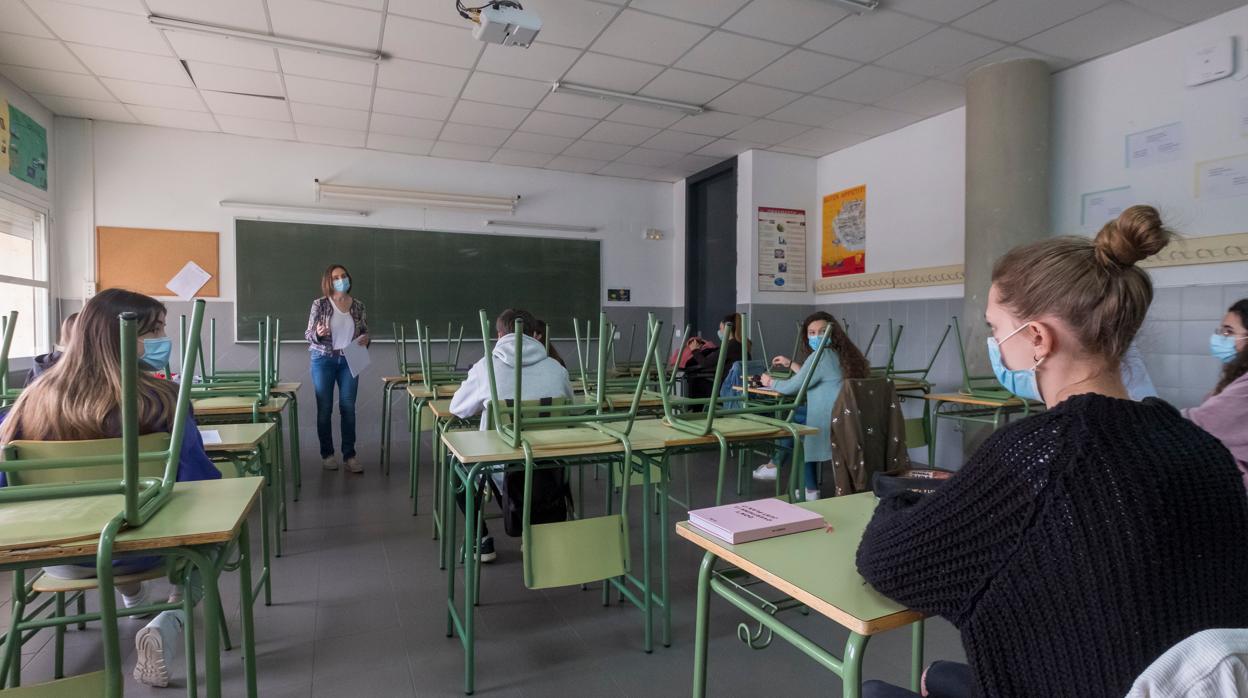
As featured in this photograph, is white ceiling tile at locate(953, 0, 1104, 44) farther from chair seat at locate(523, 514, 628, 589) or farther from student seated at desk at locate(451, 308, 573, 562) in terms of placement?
chair seat at locate(523, 514, 628, 589)

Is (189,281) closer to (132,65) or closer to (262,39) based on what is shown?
(132,65)

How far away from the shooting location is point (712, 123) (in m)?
4.78

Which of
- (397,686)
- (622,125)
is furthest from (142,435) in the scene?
(622,125)

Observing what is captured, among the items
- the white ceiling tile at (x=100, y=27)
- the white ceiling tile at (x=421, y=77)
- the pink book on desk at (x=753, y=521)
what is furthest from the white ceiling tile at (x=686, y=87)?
the pink book on desk at (x=753, y=521)

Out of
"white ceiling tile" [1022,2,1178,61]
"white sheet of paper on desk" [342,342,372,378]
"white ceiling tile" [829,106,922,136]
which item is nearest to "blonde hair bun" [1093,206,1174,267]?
"white ceiling tile" [1022,2,1178,61]

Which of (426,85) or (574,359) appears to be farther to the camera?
(574,359)

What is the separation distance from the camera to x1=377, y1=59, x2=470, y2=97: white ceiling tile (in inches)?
147

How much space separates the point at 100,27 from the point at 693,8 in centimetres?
303

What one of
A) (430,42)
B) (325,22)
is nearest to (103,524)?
(325,22)

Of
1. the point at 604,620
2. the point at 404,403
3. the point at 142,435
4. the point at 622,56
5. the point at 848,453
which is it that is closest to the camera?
→ the point at 142,435

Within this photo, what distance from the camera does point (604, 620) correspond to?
216cm

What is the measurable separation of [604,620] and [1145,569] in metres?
1.76

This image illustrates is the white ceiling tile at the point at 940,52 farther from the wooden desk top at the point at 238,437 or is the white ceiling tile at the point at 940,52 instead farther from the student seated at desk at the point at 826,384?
the wooden desk top at the point at 238,437

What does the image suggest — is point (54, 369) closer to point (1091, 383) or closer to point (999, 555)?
point (999, 555)
